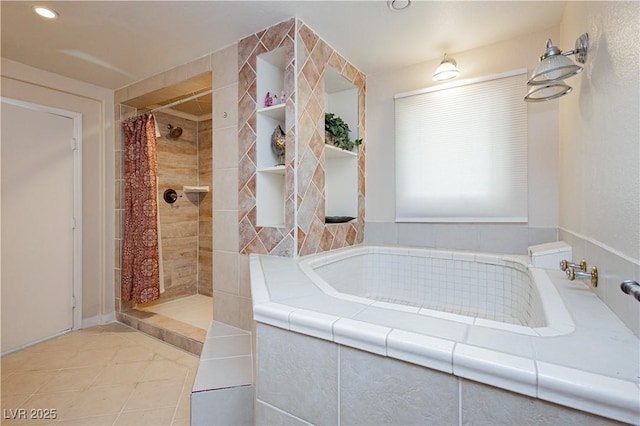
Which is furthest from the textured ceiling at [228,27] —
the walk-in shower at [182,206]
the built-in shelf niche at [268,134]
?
A: the walk-in shower at [182,206]

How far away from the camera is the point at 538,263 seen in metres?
1.49

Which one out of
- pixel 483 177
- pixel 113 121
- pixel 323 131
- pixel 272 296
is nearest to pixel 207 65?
pixel 323 131

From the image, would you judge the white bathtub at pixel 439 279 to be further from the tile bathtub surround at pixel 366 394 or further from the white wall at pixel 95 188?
the white wall at pixel 95 188

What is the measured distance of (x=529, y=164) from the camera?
6.29ft

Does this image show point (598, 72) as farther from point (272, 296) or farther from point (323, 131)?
point (272, 296)

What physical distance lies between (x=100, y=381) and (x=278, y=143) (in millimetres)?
1911

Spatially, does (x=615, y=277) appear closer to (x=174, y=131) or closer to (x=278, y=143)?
(x=278, y=143)

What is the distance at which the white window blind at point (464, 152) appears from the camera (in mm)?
1945

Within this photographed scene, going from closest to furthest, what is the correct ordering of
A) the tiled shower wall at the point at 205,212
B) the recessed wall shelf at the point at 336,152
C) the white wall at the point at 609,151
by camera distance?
the white wall at the point at 609,151 → the recessed wall shelf at the point at 336,152 → the tiled shower wall at the point at 205,212

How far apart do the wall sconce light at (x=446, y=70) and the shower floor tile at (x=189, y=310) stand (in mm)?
2686

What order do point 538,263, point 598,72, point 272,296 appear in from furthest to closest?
point 538,263, point 598,72, point 272,296

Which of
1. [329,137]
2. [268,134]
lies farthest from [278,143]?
[329,137]

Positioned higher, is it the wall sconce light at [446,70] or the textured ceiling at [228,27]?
the textured ceiling at [228,27]

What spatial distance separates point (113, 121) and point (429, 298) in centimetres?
330
